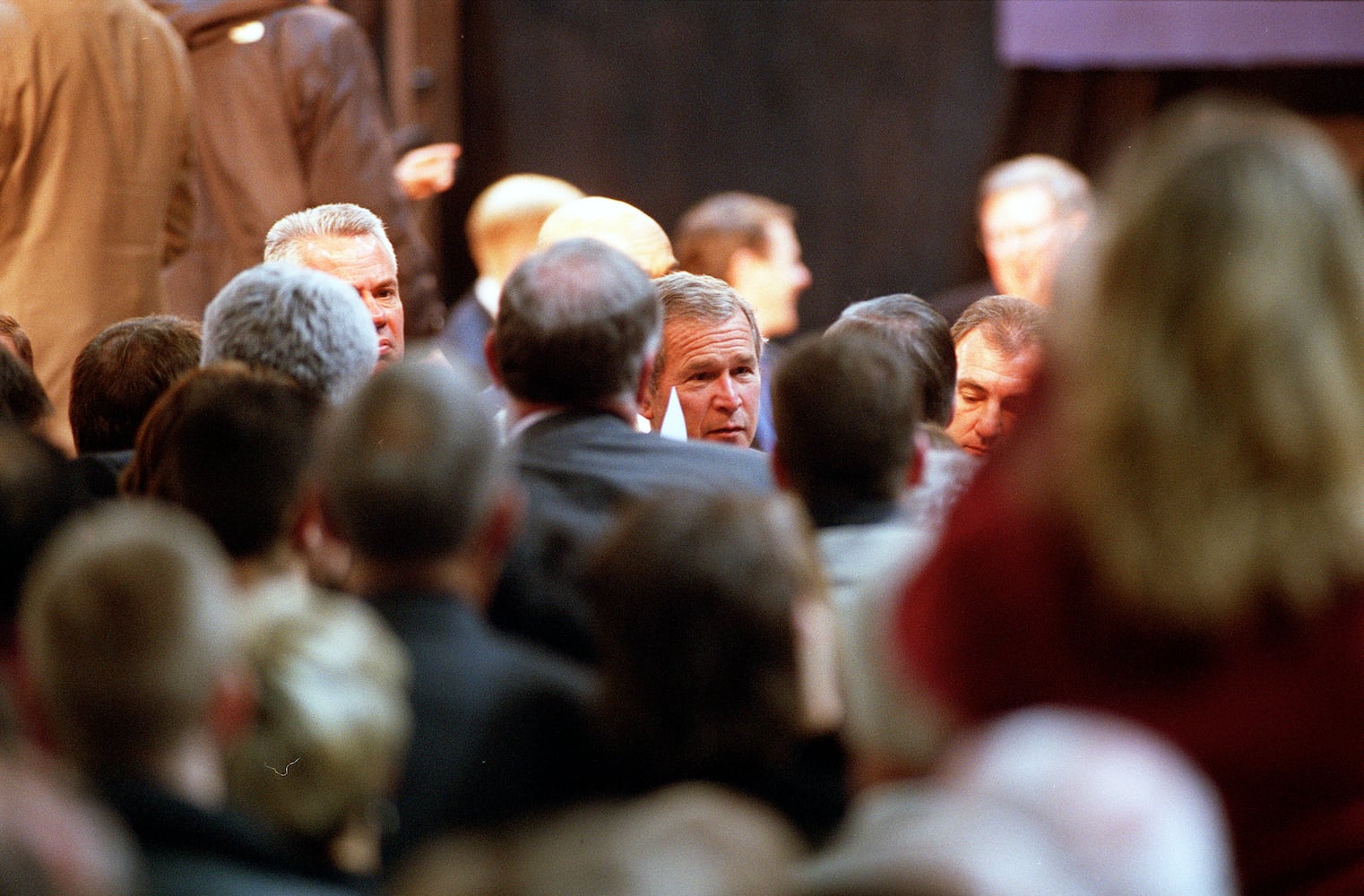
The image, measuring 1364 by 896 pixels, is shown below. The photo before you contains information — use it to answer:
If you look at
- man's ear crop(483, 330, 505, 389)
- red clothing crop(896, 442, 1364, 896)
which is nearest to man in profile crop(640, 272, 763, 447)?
man's ear crop(483, 330, 505, 389)

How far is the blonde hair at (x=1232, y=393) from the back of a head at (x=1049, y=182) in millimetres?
4032

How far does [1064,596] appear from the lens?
135cm

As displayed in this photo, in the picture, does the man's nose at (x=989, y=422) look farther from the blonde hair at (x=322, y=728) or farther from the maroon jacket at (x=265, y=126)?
the blonde hair at (x=322, y=728)

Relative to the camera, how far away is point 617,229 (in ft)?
13.3

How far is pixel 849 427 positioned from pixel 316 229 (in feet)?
6.39

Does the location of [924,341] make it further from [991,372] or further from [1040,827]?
[1040,827]

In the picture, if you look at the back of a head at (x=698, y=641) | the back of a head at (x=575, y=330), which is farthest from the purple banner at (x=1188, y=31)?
the back of a head at (x=698, y=641)

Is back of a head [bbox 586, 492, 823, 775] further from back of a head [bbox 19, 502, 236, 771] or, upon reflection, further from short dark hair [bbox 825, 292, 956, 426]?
short dark hair [bbox 825, 292, 956, 426]

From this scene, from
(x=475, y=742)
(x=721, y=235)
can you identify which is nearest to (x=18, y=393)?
(x=475, y=742)

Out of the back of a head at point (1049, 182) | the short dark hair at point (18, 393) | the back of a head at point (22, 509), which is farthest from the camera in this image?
the back of a head at point (1049, 182)

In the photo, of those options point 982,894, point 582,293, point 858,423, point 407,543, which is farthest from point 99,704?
point 582,293

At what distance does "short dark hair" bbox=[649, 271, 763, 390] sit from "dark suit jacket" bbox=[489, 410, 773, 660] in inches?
46.0

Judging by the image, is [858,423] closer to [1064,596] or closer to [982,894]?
[1064,596]

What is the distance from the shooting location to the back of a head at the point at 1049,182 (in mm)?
5324
